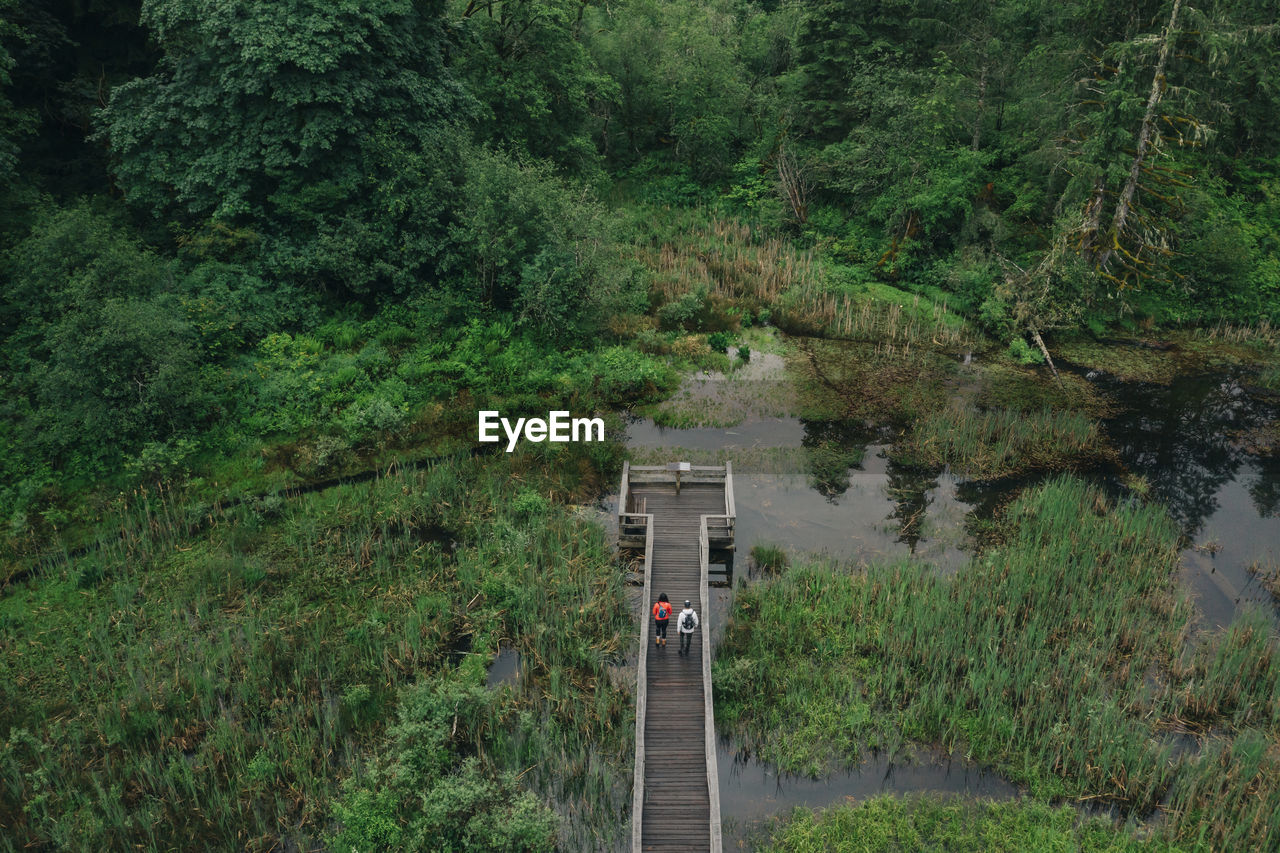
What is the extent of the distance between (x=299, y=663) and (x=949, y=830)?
15009 millimetres

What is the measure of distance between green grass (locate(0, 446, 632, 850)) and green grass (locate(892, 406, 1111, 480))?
12.3 metres

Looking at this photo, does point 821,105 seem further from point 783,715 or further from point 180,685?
point 180,685

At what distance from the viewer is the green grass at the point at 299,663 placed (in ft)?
52.0

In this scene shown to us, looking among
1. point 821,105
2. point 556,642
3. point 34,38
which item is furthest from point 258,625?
point 821,105

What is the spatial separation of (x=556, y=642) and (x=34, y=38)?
29.3m

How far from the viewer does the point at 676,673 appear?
58.7ft

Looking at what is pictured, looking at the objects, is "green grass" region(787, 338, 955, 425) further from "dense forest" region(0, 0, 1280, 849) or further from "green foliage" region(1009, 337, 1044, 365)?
"green foliage" region(1009, 337, 1044, 365)

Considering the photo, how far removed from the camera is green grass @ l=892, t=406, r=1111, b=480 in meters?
26.7

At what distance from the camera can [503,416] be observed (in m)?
28.5

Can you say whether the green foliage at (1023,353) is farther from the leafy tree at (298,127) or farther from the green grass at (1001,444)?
the leafy tree at (298,127)

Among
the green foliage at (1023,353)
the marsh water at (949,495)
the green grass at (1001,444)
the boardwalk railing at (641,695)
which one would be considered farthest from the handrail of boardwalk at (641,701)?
the green foliage at (1023,353)

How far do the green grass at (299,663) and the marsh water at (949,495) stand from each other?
13.0 feet

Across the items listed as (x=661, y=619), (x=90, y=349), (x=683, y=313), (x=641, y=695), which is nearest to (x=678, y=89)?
(x=683, y=313)

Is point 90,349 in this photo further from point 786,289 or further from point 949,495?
point 786,289
